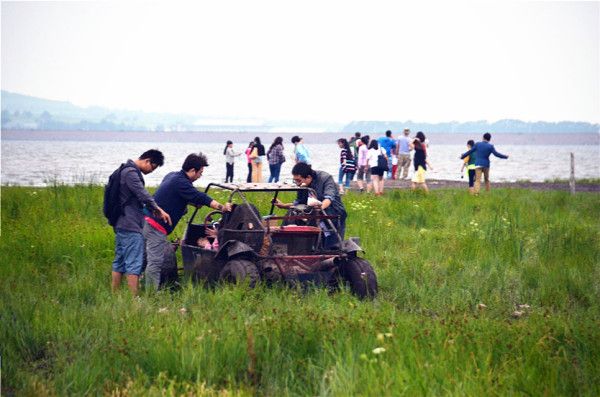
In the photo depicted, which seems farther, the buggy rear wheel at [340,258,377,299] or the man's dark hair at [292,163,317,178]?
the man's dark hair at [292,163,317,178]

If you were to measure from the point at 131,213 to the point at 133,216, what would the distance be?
0.04 metres

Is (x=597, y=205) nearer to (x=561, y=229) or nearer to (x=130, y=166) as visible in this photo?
(x=561, y=229)

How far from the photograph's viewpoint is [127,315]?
9617 mm

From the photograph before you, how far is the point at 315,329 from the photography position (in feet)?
28.6

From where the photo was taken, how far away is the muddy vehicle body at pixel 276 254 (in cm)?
1171

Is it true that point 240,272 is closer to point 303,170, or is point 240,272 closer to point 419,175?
point 303,170

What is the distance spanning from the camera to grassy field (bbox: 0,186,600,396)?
7523mm

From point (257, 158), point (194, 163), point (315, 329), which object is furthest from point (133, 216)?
point (257, 158)

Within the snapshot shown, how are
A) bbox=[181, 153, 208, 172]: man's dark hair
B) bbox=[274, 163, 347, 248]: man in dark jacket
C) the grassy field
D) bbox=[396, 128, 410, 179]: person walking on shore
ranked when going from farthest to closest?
bbox=[396, 128, 410, 179]: person walking on shore < bbox=[274, 163, 347, 248]: man in dark jacket < bbox=[181, 153, 208, 172]: man's dark hair < the grassy field

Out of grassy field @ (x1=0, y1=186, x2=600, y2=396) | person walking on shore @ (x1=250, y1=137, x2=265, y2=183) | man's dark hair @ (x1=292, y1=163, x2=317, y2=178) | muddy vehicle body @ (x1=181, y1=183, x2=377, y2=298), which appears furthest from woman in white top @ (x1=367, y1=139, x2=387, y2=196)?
muddy vehicle body @ (x1=181, y1=183, x2=377, y2=298)

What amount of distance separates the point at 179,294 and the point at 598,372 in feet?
18.0

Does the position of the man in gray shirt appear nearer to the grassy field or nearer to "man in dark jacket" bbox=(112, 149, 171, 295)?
the grassy field

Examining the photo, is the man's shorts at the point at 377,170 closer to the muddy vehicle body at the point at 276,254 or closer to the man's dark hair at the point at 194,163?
the muddy vehicle body at the point at 276,254

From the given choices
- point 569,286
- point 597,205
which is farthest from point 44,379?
point 597,205
